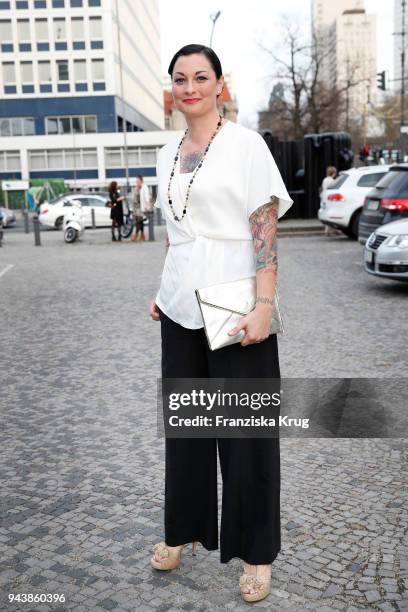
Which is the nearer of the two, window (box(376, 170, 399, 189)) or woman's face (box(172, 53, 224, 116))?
woman's face (box(172, 53, 224, 116))

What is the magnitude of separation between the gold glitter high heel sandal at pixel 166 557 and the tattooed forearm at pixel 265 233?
3.89 feet

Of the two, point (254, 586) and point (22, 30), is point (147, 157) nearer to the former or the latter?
point (22, 30)

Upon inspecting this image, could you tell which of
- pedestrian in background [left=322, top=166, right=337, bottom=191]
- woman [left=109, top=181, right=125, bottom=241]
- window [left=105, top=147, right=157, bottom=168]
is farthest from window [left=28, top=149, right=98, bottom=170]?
pedestrian in background [left=322, top=166, right=337, bottom=191]

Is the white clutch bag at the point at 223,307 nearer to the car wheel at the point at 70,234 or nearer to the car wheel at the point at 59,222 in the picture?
the car wheel at the point at 70,234

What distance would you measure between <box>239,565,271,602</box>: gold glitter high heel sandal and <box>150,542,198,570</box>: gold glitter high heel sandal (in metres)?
0.30

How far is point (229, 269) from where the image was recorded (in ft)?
9.16

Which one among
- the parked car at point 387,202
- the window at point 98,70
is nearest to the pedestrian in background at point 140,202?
the parked car at point 387,202

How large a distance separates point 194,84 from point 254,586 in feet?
6.09

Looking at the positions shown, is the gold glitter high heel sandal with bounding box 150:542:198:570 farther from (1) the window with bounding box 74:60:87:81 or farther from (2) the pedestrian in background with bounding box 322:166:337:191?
(1) the window with bounding box 74:60:87:81

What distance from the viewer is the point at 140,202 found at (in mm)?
22609

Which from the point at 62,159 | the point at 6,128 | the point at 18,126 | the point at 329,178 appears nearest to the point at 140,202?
the point at 329,178

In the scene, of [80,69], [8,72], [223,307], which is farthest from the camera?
[8,72]

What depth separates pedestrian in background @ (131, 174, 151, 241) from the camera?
22.2 m

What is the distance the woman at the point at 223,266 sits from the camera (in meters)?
2.73
